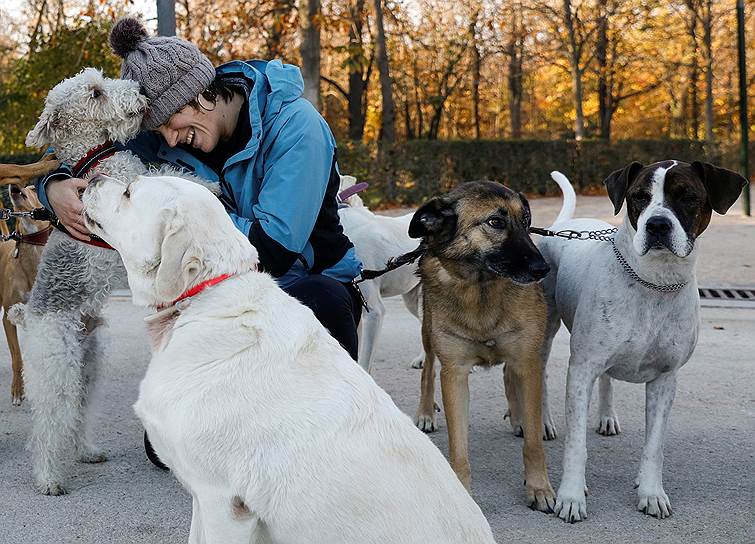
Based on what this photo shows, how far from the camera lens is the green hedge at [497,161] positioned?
706 inches

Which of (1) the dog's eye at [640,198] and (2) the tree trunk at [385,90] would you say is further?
(2) the tree trunk at [385,90]

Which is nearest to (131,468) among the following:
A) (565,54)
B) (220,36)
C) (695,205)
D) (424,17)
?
(695,205)

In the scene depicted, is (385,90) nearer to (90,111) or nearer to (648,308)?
(90,111)

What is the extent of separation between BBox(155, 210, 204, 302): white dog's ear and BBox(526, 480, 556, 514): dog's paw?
1981 millimetres

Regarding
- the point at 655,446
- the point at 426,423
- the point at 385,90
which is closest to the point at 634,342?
the point at 655,446

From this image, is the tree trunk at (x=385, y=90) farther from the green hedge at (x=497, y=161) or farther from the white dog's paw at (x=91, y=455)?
the white dog's paw at (x=91, y=455)

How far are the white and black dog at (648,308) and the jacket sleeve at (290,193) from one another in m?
1.28

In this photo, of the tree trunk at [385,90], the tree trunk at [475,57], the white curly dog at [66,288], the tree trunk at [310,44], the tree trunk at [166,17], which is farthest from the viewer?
the tree trunk at [475,57]

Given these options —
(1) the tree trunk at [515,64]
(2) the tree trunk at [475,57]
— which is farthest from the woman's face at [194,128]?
(1) the tree trunk at [515,64]

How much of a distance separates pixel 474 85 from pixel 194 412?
26.2 meters

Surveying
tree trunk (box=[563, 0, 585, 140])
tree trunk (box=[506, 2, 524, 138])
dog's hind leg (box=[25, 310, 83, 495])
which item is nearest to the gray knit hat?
A: dog's hind leg (box=[25, 310, 83, 495])

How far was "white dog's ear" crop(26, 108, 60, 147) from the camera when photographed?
3828 mm

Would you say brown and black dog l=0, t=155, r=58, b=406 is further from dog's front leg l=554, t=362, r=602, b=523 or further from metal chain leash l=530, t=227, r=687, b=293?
dog's front leg l=554, t=362, r=602, b=523

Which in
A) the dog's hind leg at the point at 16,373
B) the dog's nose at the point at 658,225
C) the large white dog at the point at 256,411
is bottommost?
the dog's hind leg at the point at 16,373
